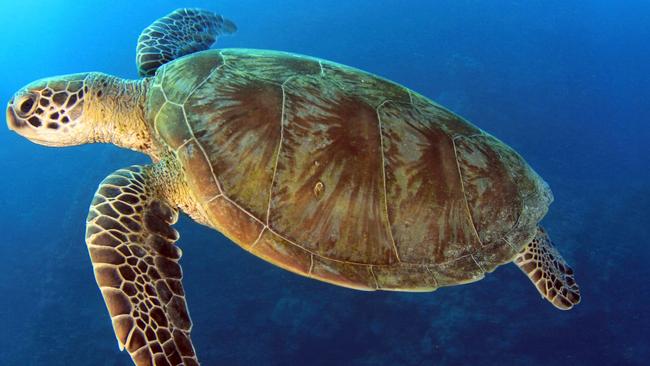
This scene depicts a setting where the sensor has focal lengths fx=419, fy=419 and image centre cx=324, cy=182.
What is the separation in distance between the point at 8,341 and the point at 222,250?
3.33m

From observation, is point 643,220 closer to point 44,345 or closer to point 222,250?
point 222,250

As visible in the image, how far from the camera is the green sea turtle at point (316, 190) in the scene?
2146 mm

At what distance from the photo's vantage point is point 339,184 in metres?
2.17

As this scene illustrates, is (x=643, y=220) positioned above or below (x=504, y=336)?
above

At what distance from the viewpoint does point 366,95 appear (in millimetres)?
2311

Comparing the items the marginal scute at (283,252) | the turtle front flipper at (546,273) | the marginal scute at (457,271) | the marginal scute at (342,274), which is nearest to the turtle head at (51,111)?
the marginal scute at (283,252)

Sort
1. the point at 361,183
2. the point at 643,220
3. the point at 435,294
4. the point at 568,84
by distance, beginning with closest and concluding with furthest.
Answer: the point at 361,183, the point at 435,294, the point at 643,220, the point at 568,84

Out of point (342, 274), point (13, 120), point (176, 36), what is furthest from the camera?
point (176, 36)

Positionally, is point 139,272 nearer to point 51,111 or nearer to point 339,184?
point 339,184

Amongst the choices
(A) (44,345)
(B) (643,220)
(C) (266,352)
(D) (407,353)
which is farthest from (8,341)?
(B) (643,220)

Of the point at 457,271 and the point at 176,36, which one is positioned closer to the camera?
the point at 457,271

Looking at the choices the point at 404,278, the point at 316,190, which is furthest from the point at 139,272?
the point at 404,278

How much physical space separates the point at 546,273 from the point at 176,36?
11.3 feet

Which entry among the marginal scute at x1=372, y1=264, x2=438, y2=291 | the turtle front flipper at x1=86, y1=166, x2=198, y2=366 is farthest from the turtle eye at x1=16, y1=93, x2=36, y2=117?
the marginal scute at x1=372, y1=264, x2=438, y2=291
